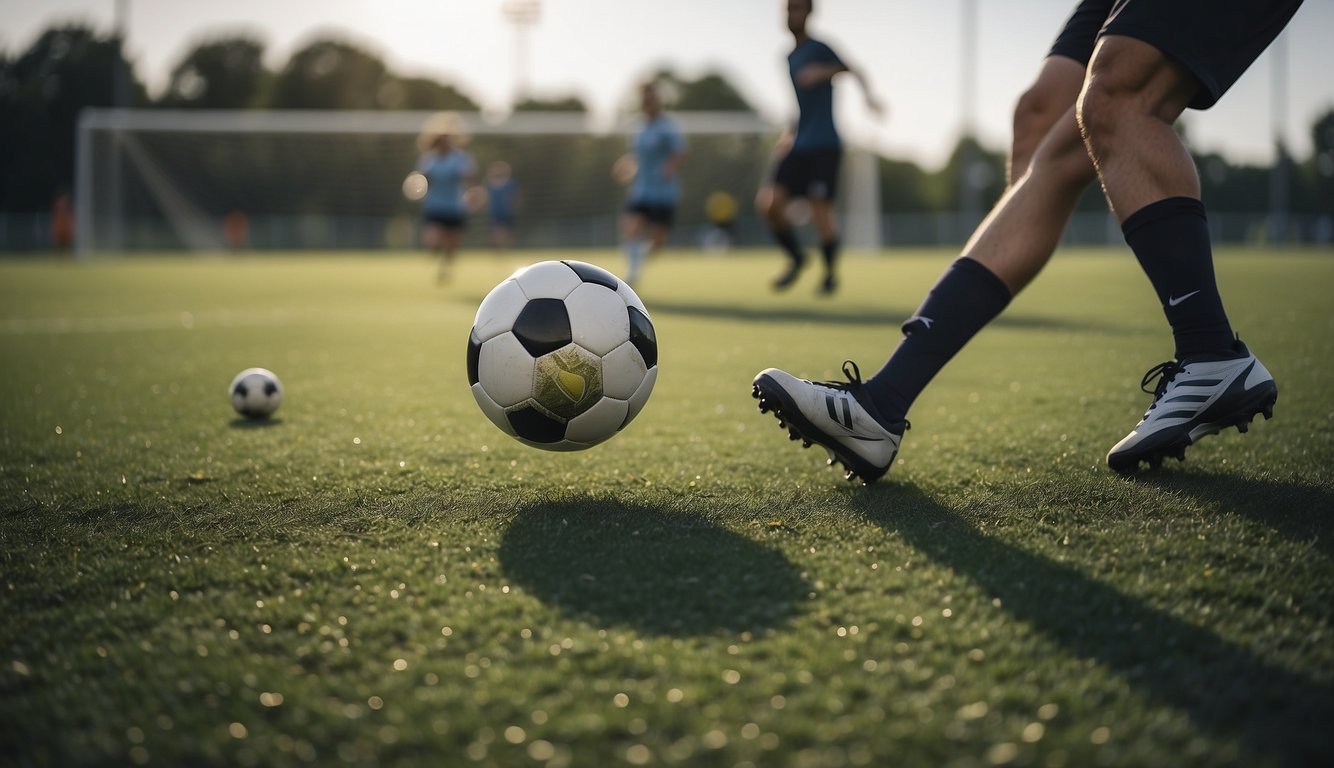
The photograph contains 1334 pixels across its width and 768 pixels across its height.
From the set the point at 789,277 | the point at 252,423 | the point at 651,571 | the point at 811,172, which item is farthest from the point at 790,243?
the point at 651,571

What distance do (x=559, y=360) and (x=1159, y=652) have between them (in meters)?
1.49

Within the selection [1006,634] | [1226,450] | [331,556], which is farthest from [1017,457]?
[331,556]

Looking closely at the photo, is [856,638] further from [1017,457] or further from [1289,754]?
[1017,457]

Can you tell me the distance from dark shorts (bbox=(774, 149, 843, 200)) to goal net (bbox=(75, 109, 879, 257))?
51.6 ft

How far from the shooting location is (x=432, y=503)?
236cm

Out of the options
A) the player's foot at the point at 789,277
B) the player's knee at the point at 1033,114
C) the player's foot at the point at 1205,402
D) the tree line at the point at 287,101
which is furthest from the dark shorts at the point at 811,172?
the tree line at the point at 287,101

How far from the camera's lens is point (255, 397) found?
358 cm

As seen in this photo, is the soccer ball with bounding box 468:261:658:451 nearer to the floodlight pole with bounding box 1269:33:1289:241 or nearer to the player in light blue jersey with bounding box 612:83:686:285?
the player in light blue jersey with bounding box 612:83:686:285

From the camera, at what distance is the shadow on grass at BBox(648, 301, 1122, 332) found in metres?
6.41

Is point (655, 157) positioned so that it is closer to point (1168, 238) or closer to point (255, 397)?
point (255, 397)

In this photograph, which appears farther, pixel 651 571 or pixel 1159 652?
pixel 651 571

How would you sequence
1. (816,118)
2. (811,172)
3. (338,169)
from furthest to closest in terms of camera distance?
(338,169)
(811,172)
(816,118)

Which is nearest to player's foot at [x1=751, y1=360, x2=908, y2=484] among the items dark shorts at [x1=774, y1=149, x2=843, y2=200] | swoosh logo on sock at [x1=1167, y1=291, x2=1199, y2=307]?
swoosh logo on sock at [x1=1167, y1=291, x2=1199, y2=307]

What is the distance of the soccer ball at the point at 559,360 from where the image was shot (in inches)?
99.0
